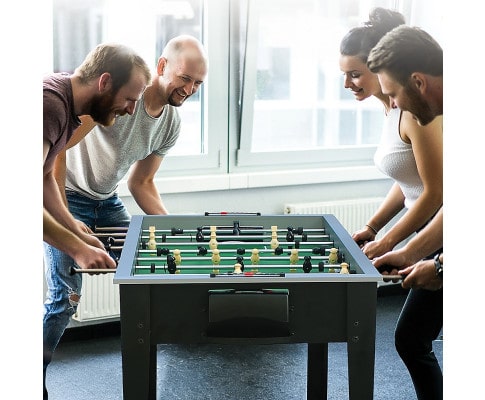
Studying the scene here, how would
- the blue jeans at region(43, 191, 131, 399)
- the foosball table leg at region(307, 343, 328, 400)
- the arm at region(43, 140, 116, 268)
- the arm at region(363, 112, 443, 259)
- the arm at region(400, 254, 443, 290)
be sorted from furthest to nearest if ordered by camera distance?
the blue jeans at region(43, 191, 131, 399), the foosball table leg at region(307, 343, 328, 400), the arm at region(363, 112, 443, 259), the arm at region(43, 140, 116, 268), the arm at region(400, 254, 443, 290)

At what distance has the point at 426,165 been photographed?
111 inches

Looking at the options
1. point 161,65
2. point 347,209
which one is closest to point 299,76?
point 347,209

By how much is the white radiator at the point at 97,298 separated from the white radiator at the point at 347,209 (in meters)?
1.01

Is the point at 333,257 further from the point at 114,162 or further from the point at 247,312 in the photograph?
the point at 114,162

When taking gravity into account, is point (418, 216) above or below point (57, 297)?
above

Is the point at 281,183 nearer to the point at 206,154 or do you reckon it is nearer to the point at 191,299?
the point at 206,154

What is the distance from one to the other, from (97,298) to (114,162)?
0.87m

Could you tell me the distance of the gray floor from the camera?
11.6 ft

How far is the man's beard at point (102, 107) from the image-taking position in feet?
10.1

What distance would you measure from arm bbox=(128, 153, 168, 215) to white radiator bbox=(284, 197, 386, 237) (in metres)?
1.02

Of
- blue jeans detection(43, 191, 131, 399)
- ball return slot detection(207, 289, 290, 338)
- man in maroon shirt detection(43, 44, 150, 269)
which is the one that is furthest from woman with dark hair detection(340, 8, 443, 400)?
blue jeans detection(43, 191, 131, 399)

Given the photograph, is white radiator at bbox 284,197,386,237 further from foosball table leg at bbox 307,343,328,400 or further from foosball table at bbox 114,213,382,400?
foosball table at bbox 114,213,382,400

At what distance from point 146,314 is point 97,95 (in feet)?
3.56
